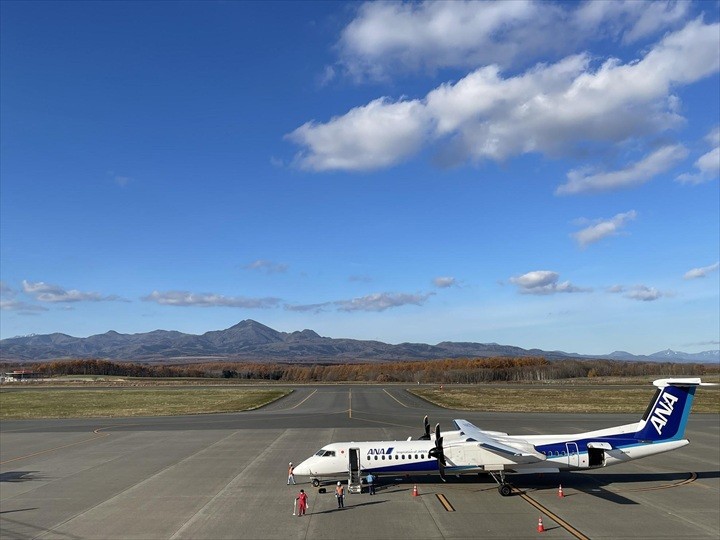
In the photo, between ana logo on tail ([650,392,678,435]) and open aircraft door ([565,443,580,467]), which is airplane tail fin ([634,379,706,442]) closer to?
ana logo on tail ([650,392,678,435])

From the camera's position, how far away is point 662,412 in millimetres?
31625

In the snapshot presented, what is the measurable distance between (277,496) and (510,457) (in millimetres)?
13085

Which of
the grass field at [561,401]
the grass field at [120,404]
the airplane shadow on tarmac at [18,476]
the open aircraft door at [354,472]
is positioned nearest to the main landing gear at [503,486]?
the open aircraft door at [354,472]

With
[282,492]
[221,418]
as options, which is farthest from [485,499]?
[221,418]

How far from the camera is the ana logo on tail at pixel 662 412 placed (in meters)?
31.5

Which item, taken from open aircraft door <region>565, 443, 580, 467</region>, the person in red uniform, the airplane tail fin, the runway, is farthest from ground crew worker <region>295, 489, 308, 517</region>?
the airplane tail fin

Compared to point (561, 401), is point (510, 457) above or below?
above

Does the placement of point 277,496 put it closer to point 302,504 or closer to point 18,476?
point 302,504

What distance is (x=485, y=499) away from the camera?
28.0 m

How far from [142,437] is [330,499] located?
94.4ft

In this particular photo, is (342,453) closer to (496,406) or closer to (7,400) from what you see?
(496,406)

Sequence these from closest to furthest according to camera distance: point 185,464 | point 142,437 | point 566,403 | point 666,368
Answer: point 185,464
point 142,437
point 566,403
point 666,368

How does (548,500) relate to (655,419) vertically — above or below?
below

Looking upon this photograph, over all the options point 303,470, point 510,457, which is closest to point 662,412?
point 510,457
